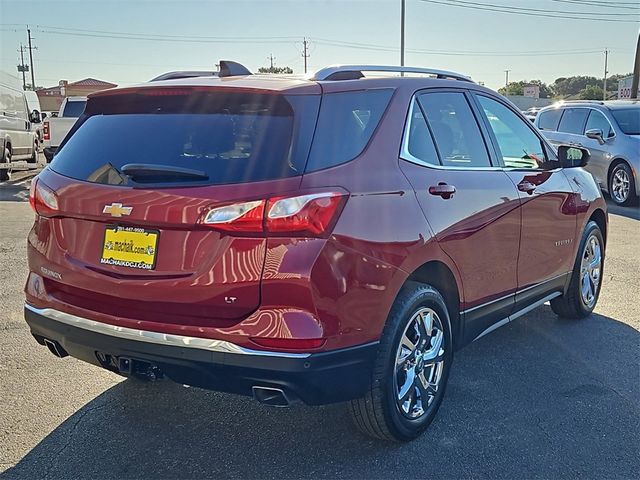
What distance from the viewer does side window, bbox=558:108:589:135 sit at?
40.9 ft

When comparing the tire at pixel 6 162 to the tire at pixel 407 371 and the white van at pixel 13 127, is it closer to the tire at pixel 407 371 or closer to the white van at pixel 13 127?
the white van at pixel 13 127

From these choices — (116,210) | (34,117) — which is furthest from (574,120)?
(34,117)

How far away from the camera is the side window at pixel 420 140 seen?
10.9 feet

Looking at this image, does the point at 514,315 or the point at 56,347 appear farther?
the point at 514,315

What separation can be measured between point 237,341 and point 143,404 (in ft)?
4.34

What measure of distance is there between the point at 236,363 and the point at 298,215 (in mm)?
644

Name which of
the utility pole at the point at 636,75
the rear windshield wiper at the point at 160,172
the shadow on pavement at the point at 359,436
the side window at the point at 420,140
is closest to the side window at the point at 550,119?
the shadow on pavement at the point at 359,436

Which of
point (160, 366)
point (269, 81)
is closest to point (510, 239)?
point (269, 81)

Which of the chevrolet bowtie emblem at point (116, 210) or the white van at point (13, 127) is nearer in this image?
the chevrolet bowtie emblem at point (116, 210)

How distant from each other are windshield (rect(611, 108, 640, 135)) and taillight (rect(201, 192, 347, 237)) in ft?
35.2

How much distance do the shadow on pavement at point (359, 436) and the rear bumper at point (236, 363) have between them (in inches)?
18.8

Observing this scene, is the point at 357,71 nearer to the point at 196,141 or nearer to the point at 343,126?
the point at 343,126

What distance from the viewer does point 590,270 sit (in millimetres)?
5375

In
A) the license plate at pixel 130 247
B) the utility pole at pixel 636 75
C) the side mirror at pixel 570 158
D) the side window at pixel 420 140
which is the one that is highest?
the utility pole at pixel 636 75
